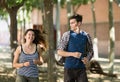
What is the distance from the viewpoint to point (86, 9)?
40.2m

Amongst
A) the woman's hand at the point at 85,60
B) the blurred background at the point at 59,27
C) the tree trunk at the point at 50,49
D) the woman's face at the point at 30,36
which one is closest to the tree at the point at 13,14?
the blurred background at the point at 59,27

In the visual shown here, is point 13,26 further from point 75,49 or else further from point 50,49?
point 75,49

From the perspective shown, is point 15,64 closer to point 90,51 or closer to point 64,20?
point 90,51

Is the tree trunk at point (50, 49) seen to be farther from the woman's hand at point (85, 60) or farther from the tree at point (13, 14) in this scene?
the tree at point (13, 14)

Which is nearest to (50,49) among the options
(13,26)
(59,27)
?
(13,26)

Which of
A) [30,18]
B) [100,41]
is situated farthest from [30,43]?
[30,18]

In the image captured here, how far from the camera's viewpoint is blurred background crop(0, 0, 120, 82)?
9.71 meters

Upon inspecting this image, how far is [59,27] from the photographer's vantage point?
25.8 meters

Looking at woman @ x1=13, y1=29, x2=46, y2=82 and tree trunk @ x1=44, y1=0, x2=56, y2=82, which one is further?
tree trunk @ x1=44, y1=0, x2=56, y2=82

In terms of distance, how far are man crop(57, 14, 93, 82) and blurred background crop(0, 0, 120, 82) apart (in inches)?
80.2

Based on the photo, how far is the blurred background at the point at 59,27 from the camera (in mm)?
9705

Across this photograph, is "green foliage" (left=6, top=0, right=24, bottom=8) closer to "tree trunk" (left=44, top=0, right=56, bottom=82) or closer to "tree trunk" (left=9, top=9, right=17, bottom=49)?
"tree trunk" (left=9, top=9, right=17, bottom=49)

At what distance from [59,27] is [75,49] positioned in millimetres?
18985

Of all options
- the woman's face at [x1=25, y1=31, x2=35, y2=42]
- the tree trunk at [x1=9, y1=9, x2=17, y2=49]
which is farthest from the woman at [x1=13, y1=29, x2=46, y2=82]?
the tree trunk at [x1=9, y1=9, x2=17, y2=49]
